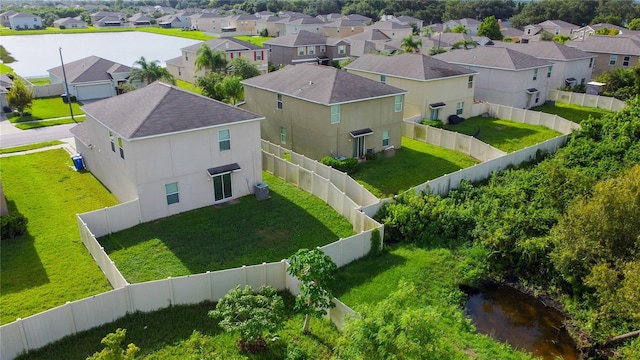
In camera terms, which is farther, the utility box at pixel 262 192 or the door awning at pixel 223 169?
the utility box at pixel 262 192

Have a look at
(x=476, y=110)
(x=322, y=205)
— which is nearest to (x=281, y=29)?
(x=476, y=110)

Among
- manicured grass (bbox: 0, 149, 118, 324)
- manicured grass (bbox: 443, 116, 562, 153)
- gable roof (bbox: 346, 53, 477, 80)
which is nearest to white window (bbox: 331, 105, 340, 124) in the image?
gable roof (bbox: 346, 53, 477, 80)

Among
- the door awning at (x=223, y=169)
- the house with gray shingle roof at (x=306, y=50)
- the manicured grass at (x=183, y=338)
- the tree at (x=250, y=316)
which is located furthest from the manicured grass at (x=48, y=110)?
the tree at (x=250, y=316)

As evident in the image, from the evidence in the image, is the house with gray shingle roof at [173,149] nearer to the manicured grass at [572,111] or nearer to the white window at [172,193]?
the white window at [172,193]

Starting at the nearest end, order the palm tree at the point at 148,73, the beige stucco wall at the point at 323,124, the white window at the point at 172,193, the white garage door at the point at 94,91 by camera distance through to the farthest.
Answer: the white window at the point at 172,193 < the beige stucco wall at the point at 323,124 < the palm tree at the point at 148,73 < the white garage door at the point at 94,91

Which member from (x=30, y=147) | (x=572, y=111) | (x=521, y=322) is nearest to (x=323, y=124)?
(x=521, y=322)

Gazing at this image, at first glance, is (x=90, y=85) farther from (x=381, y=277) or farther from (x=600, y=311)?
(x=600, y=311)

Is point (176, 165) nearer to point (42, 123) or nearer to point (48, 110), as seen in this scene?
point (42, 123)
